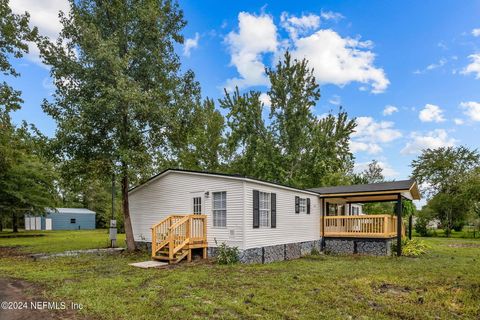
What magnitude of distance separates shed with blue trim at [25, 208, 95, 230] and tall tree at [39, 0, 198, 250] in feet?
94.6

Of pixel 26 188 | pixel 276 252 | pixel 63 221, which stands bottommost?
pixel 63 221

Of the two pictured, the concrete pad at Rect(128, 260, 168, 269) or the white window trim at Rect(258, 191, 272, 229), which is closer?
the concrete pad at Rect(128, 260, 168, 269)

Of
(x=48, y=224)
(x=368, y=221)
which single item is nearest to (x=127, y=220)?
(x=368, y=221)

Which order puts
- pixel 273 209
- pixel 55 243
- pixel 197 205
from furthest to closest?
pixel 55 243 → pixel 197 205 → pixel 273 209

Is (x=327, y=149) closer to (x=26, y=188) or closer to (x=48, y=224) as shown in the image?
(x=26, y=188)

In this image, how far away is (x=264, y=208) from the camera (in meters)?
11.9

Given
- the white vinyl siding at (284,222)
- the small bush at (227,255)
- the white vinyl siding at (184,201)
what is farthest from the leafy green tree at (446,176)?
the small bush at (227,255)

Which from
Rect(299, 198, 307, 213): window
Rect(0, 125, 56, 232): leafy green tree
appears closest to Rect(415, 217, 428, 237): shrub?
Rect(299, 198, 307, 213): window

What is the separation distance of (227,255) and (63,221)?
118 ft

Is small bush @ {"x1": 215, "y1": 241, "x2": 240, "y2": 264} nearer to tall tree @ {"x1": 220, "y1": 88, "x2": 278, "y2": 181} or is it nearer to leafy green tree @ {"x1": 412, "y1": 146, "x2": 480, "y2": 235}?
tall tree @ {"x1": 220, "y1": 88, "x2": 278, "y2": 181}

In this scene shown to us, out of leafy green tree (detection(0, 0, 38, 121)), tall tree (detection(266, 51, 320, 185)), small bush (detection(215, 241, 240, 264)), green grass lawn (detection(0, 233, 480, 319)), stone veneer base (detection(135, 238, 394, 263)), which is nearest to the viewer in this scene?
green grass lawn (detection(0, 233, 480, 319))

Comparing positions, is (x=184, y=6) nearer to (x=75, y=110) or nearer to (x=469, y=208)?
(x=75, y=110)

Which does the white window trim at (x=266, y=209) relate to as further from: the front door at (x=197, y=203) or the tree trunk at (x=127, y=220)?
the tree trunk at (x=127, y=220)

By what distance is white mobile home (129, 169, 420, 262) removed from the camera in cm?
1100
